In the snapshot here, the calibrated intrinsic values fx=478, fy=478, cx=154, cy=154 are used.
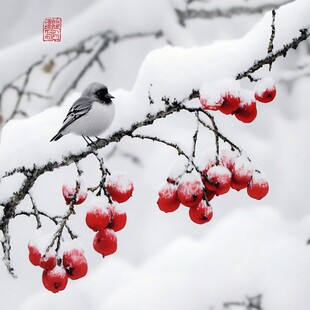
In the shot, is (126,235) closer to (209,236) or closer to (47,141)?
(209,236)

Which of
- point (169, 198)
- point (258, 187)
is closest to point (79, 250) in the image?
point (169, 198)

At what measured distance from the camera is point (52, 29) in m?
1.03

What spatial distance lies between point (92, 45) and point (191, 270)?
2.01 ft

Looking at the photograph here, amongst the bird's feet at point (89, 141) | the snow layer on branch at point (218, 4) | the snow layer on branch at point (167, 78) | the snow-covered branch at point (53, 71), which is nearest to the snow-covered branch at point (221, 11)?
the snow layer on branch at point (218, 4)

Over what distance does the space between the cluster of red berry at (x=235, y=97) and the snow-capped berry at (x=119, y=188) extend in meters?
0.13

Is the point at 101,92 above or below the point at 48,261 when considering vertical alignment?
above

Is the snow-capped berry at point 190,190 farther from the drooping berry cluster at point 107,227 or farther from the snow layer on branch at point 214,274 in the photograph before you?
the snow layer on branch at point 214,274

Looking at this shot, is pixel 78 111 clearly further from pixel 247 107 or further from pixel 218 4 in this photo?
pixel 218 4

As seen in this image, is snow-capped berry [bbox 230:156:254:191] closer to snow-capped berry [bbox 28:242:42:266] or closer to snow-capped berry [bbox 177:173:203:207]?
snow-capped berry [bbox 177:173:203:207]

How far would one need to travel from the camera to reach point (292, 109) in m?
1.28

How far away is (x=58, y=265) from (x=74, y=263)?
22 millimetres

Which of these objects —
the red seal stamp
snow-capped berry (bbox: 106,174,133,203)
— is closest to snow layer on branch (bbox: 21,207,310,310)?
the red seal stamp

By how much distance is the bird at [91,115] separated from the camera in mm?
670

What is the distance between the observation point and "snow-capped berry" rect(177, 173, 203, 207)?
1.84 ft
